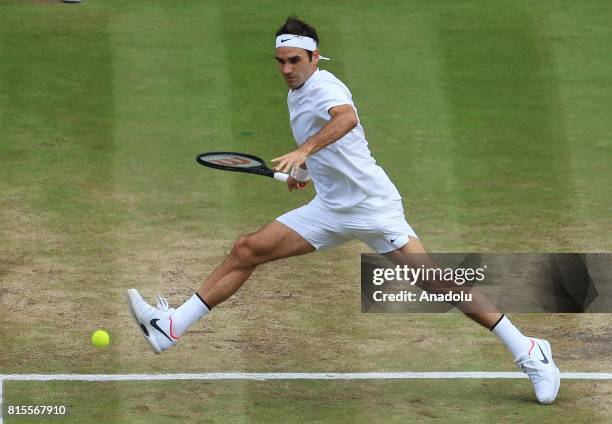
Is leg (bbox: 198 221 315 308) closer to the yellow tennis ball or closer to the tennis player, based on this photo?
the tennis player

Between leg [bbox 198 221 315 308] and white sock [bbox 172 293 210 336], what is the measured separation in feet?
0.16

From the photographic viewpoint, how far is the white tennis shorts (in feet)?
31.6

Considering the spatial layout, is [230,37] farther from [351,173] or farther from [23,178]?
[351,173]

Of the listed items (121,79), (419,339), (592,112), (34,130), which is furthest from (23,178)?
(592,112)

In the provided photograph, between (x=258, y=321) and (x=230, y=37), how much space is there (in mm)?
6165

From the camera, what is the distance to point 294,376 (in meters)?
9.91

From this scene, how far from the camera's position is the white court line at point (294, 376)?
979cm

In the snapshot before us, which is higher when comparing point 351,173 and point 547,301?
point 351,173

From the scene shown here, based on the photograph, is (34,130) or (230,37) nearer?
(34,130)

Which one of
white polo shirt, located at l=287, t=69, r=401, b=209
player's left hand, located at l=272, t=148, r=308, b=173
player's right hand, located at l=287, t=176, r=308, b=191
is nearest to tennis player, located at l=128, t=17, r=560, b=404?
white polo shirt, located at l=287, t=69, r=401, b=209

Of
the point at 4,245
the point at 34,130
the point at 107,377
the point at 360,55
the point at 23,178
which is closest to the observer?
the point at 107,377

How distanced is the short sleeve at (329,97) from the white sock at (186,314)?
59.1 inches

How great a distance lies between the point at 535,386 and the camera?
941 centimetres

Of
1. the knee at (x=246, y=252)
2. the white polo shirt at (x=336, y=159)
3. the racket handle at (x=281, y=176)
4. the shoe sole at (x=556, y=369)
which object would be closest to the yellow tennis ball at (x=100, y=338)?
the knee at (x=246, y=252)
